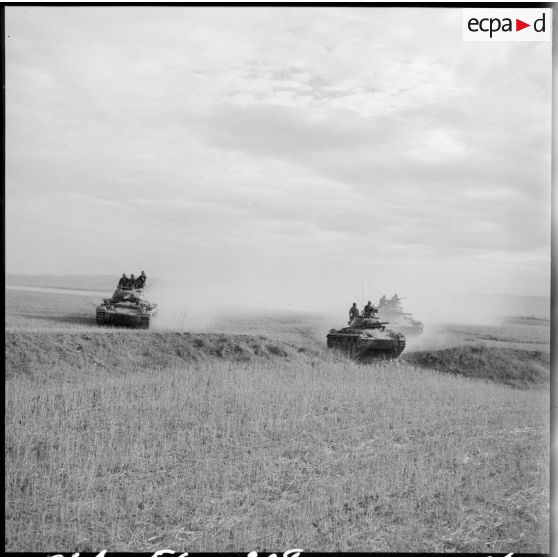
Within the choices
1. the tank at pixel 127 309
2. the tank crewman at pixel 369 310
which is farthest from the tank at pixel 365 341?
the tank at pixel 127 309

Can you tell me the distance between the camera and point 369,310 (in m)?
5.91

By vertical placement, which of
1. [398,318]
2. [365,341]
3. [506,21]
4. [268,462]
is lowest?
[268,462]

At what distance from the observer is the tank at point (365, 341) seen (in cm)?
640

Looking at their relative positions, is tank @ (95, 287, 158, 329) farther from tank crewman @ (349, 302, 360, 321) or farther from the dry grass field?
tank crewman @ (349, 302, 360, 321)

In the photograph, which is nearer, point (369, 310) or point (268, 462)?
point (268, 462)

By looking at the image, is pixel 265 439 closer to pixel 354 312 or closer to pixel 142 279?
pixel 354 312

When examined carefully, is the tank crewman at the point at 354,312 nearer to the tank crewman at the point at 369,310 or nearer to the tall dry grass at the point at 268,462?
the tank crewman at the point at 369,310

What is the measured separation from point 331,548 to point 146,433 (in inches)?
86.8

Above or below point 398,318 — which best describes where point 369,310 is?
above

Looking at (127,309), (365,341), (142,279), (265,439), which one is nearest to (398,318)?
(365,341)

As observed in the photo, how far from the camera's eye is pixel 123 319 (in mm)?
6094

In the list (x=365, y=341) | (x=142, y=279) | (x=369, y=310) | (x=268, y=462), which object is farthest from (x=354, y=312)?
(x=142, y=279)

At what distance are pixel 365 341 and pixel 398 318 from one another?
540mm

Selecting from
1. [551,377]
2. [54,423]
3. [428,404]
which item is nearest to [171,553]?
[54,423]
